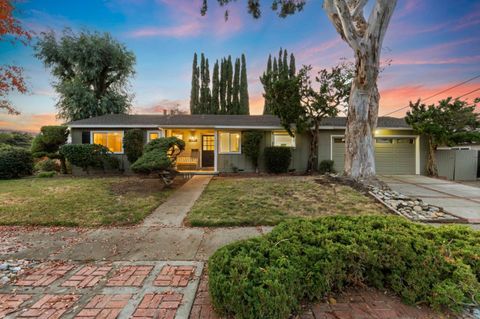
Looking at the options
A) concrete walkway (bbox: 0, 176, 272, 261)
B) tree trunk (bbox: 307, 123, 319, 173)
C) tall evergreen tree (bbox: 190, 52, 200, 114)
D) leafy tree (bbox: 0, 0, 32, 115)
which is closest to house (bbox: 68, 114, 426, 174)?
tree trunk (bbox: 307, 123, 319, 173)

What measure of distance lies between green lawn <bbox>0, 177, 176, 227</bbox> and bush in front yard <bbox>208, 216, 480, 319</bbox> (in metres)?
3.64

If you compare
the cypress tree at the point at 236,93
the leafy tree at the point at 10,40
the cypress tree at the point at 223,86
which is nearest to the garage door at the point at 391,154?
the leafy tree at the point at 10,40

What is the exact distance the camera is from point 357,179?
7.42m

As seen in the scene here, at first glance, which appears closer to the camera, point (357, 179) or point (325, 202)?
point (325, 202)

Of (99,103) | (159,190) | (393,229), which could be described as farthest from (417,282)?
(99,103)

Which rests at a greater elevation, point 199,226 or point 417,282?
point 417,282

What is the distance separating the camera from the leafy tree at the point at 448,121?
959cm

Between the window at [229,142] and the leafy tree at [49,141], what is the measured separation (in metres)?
8.54

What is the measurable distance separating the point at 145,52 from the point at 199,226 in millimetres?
13616

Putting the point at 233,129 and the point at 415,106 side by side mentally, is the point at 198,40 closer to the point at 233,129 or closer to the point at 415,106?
the point at 233,129

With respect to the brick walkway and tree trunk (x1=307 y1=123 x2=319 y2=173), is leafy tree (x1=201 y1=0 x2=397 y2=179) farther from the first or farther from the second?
the brick walkway

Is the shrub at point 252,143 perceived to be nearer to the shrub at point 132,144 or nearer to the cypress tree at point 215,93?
the shrub at point 132,144

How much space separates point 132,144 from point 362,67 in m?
10.7

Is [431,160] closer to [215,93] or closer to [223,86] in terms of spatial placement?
[223,86]
